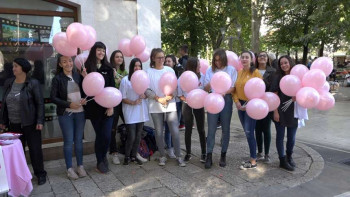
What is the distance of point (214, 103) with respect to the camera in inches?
159

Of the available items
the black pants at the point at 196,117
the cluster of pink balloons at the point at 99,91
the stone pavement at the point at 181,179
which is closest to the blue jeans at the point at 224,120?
the black pants at the point at 196,117

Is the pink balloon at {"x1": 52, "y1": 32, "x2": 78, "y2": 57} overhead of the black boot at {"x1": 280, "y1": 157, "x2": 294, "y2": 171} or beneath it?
overhead

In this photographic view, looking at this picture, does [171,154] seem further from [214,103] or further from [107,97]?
[107,97]

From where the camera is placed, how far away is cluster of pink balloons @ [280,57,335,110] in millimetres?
3936

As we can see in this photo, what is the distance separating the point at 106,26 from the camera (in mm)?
5621

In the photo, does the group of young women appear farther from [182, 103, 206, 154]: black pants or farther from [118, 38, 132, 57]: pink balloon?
[118, 38, 132, 57]: pink balloon

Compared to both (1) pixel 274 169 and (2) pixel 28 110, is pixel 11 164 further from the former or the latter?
(1) pixel 274 169

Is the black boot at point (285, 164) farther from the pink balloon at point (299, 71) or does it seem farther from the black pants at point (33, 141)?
the black pants at point (33, 141)

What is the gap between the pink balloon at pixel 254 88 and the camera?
13.3 ft

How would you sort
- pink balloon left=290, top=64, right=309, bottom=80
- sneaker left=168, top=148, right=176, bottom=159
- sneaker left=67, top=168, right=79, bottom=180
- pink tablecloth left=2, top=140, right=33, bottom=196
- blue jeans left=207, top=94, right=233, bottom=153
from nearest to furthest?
pink tablecloth left=2, top=140, right=33, bottom=196 → pink balloon left=290, top=64, right=309, bottom=80 → sneaker left=67, top=168, right=79, bottom=180 → blue jeans left=207, top=94, right=233, bottom=153 → sneaker left=168, top=148, right=176, bottom=159

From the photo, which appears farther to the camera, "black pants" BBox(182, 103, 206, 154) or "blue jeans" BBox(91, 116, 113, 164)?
"black pants" BBox(182, 103, 206, 154)

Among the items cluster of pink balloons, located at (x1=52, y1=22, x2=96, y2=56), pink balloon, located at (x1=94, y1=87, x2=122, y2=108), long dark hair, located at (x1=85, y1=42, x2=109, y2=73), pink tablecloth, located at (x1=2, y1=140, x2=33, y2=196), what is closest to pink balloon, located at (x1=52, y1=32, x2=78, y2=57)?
cluster of pink balloons, located at (x1=52, y1=22, x2=96, y2=56)

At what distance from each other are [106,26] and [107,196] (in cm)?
323

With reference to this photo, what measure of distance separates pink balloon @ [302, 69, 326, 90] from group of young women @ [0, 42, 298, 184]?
40cm
